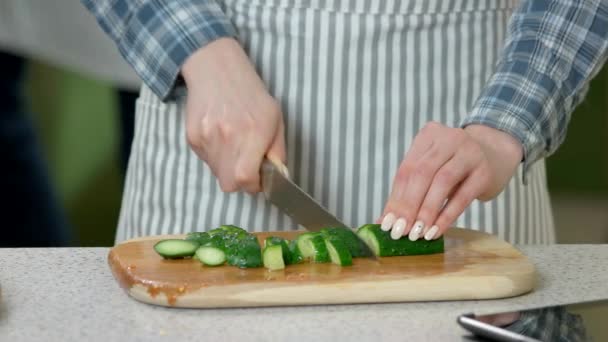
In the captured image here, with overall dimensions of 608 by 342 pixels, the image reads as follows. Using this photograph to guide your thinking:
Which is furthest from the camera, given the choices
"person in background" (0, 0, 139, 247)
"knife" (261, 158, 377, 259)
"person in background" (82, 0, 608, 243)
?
"person in background" (0, 0, 139, 247)

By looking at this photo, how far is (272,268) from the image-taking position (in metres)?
1.41

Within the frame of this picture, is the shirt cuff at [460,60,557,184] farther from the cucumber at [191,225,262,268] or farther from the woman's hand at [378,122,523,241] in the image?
the cucumber at [191,225,262,268]

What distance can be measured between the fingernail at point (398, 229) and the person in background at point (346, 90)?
0.60 ft

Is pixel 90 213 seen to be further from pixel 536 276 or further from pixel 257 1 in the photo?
pixel 536 276

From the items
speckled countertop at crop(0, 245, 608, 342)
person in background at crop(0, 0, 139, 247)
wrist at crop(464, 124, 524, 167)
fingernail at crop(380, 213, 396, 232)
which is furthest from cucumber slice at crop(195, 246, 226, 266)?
person in background at crop(0, 0, 139, 247)

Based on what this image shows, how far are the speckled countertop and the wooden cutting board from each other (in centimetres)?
1

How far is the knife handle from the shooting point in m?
1.57

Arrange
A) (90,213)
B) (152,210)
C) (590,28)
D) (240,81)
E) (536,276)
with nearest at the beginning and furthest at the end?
1. (536,276)
2. (240,81)
3. (590,28)
4. (152,210)
5. (90,213)

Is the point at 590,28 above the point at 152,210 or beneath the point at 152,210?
above

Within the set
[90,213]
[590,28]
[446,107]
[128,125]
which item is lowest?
[90,213]

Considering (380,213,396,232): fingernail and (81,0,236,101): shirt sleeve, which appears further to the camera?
(81,0,236,101): shirt sleeve

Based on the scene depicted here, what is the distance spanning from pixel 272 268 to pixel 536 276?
1.12 ft

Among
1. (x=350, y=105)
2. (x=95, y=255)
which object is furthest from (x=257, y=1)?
(x=95, y=255)

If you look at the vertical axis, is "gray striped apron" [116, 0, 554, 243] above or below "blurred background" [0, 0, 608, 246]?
above
